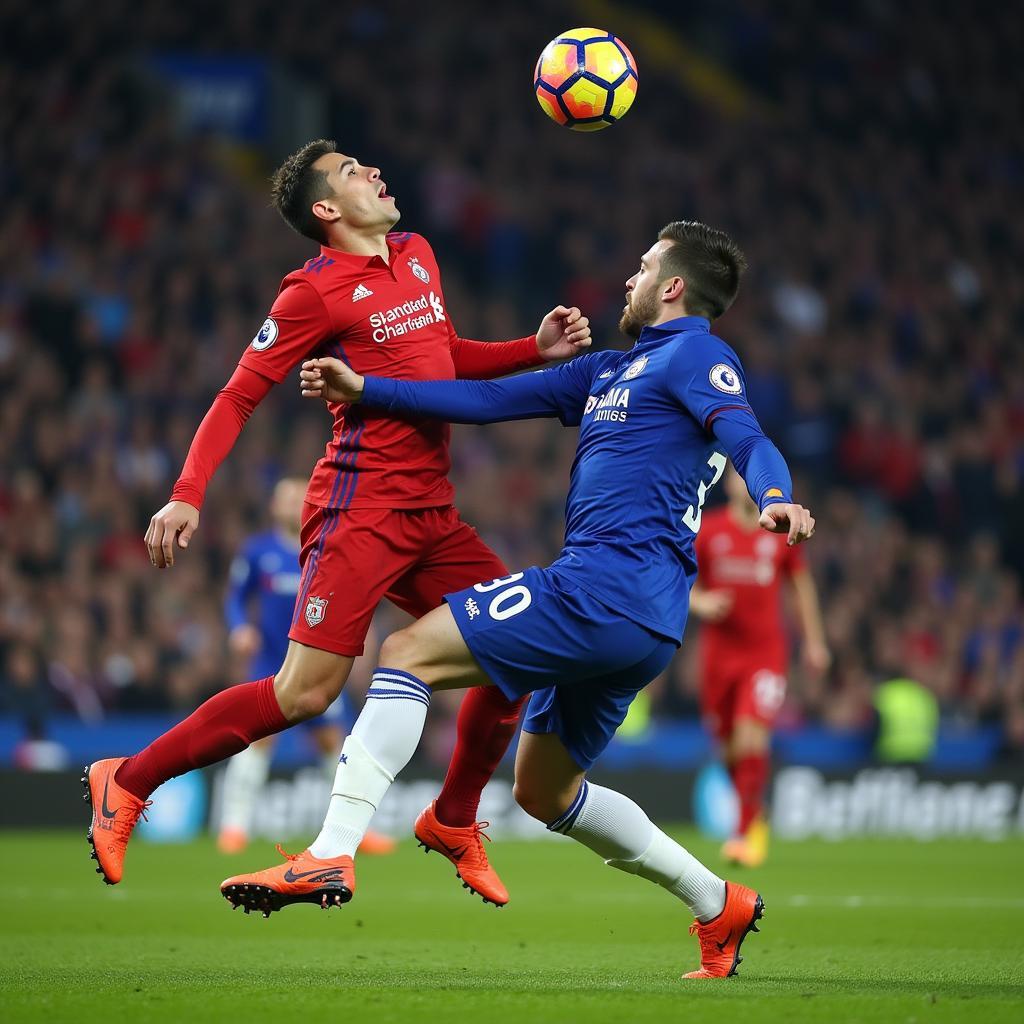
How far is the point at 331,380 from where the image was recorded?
5.59 m

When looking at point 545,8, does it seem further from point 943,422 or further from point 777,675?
point 777,675

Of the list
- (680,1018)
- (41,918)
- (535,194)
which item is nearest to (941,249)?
(535,194)

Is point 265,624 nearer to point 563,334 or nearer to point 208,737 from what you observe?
point 563,334

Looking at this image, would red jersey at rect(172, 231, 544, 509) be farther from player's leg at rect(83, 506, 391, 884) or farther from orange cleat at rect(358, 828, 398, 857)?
orange cleat at rect(358, 828, 398, 857)

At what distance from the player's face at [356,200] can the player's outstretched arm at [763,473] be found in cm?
160

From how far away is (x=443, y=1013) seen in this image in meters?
4.53

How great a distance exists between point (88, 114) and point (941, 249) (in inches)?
409

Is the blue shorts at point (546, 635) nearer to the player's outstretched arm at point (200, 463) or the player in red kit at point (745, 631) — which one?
the player's outstretched arm at point (200, 463)

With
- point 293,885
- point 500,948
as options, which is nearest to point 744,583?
point 500,948

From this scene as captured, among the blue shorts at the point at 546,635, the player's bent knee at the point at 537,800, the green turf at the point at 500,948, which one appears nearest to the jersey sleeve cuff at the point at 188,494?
the blue shorts at the point at 546,635

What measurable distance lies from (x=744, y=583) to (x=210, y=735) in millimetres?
5993

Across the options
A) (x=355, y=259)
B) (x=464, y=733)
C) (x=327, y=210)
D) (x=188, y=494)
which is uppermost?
(x=327, y=210)

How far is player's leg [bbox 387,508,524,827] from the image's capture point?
589 cm

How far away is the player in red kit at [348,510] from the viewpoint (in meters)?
5.61
